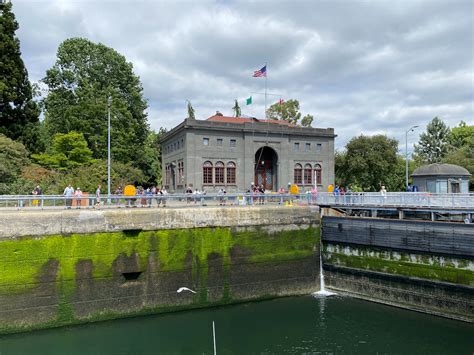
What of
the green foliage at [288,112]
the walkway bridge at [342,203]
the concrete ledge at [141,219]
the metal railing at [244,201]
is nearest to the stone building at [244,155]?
the metal railing at [244,201]

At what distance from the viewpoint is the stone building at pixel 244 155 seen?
35.1 metres

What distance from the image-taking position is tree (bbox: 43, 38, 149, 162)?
1697 inches

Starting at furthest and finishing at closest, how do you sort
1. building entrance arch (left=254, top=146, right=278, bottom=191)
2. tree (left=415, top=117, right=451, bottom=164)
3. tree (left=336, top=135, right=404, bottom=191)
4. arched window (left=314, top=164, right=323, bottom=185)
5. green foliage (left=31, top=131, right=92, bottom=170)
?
tree (left=415, top=117, right=451, bottom=164)
tree (left=336, top=135, right=404, bottom=191)
arched window (left=314, top=164, right=323, bottom=185)
building entrance arch (left=254, top=146, right=278, bottom=191)
green foliage (left=31, top=131, right=92, bottom=170)

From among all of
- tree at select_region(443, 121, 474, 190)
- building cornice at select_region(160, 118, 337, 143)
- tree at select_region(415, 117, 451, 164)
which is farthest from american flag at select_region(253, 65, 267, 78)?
tree at select_region(415, 117, 451, 164)

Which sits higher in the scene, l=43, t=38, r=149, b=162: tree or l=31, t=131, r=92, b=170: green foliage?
l=43, t=38, r=149, b=162: tree

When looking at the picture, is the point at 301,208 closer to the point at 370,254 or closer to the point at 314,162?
the point at 370,254

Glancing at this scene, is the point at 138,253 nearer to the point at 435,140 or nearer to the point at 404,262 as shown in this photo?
the point at 404,262

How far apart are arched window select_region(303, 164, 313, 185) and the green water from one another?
2172cm

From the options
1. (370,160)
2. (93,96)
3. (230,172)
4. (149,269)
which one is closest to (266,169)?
(230,172)

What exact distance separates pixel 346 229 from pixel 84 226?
13.0 meters

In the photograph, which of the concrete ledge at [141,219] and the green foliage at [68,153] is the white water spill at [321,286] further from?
the green foliage at [68,153]

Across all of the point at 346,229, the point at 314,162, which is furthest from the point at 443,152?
the point at 346,229

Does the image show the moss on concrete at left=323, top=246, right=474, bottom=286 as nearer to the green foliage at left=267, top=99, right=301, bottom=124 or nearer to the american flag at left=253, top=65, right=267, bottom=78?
the american flag at left=253, top=65, right=267, bottom=78

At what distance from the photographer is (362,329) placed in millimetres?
16156
